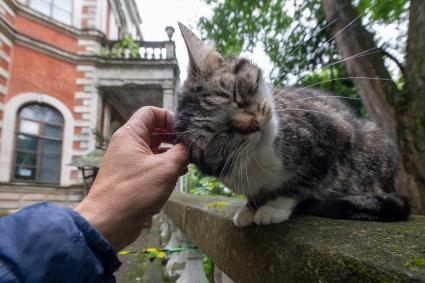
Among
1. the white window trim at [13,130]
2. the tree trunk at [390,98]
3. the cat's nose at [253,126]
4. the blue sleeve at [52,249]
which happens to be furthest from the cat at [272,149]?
the white window trim at [13,130]

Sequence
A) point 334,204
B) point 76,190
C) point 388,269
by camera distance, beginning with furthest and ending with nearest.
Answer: point 76,190, point 334,204, point 388,269

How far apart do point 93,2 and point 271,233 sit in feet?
39.2

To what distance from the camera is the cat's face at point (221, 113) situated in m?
1.15

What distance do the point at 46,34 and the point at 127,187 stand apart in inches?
424

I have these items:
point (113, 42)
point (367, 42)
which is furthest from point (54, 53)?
point (367, 42)

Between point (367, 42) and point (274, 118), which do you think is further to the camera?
point (367, 42)

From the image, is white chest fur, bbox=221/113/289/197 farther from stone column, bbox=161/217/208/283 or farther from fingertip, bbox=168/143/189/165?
stone column, bbox=161/217/208/283

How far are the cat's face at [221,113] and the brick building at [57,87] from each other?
7207mm

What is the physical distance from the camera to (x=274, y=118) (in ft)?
4.09

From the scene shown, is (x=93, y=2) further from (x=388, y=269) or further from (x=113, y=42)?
(x=388, y=269)

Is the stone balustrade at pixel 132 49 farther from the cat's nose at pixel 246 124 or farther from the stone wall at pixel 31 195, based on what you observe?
the cat's nose at pixel 246 124

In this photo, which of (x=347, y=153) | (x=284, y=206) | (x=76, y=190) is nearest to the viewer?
(x=284, y=206)

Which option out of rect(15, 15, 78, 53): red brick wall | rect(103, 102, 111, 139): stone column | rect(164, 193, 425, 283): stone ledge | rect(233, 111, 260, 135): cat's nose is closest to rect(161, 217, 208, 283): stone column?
rect(164, 193, 425, 283): stone ledge

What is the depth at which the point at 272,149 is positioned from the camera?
4.01 ft
